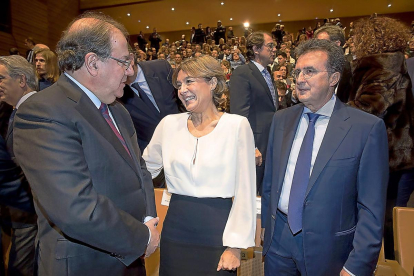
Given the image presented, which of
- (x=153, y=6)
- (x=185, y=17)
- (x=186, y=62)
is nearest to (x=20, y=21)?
(x=153, y=6)

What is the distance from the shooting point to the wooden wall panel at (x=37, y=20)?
979 cm

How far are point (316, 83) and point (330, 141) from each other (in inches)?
11.3

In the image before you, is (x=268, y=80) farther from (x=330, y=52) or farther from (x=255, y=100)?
(x=330, y=52)

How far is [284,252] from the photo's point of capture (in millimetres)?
1399

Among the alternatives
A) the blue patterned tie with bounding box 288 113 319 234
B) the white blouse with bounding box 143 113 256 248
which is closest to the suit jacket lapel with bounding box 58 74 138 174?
the white blouse with bounding box 143 113 256 248

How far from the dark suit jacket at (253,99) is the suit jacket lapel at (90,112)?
170cm

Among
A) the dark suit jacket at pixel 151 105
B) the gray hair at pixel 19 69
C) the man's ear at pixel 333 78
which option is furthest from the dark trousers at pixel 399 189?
the gray hair at pixel 19 69

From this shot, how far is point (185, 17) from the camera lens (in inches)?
547

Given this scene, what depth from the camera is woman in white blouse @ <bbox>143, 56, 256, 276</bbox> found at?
147 centimetres

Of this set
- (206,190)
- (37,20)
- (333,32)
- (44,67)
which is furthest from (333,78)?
(37,20)

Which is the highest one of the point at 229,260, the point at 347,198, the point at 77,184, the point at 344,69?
the point at 344,69

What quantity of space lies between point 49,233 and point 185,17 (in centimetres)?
1405

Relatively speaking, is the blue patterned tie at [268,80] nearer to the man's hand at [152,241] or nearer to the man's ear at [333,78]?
the man's ear at [333,78]

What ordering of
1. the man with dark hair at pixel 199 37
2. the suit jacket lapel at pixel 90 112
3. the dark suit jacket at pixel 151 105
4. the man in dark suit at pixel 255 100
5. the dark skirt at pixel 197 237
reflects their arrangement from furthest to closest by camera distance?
the man with dark hair at pixel 199 37, the man in dark suit at pixel 255 100, the dark suit jacket at pixel 151 105, the dark skirt at pixel 197 237, the suit jacket lapel at pixel 90 112
